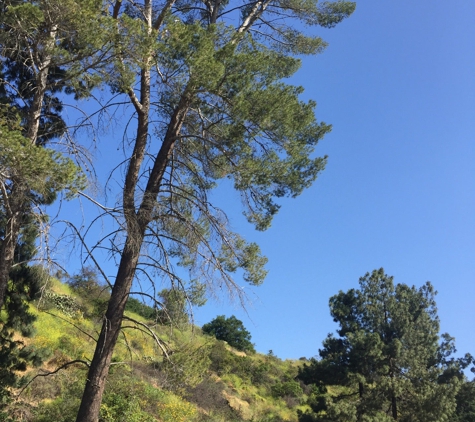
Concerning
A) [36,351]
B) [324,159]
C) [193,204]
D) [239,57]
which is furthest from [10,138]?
[36,351]

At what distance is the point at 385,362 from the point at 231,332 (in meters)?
20.3

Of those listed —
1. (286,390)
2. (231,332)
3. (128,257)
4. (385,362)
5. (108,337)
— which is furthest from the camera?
(231,332)

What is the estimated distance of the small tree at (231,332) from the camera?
3947cm

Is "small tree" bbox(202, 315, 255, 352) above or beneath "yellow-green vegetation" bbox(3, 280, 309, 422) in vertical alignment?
above

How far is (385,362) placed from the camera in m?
21.4

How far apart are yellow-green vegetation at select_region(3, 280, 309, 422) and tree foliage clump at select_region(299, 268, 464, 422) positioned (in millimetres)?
4480

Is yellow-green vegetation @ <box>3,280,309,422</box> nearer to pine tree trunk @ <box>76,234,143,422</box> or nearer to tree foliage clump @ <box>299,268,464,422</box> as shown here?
pine tree trunk @ <box>76,234,143,422</box>

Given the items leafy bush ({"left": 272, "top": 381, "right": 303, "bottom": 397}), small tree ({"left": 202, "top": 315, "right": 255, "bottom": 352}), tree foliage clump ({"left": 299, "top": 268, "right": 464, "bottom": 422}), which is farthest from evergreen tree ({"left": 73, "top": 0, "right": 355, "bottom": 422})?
small tree ({"left": 202, "top": 315, "right": 255, "bottom": 352})

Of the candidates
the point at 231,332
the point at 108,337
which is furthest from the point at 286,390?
the point at 108,337

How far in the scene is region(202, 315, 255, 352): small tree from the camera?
39.5 metres

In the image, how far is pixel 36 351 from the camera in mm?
10047

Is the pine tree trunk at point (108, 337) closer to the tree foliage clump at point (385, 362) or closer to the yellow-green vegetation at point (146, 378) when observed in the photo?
the yellow-green vegetation at point (146, 378)

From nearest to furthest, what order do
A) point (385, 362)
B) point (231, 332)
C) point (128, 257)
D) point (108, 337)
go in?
point (108, 337)
point (128, 257)
point (385, 362)
point (231, 332)

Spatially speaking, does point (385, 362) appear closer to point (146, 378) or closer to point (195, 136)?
point (146, 378)
